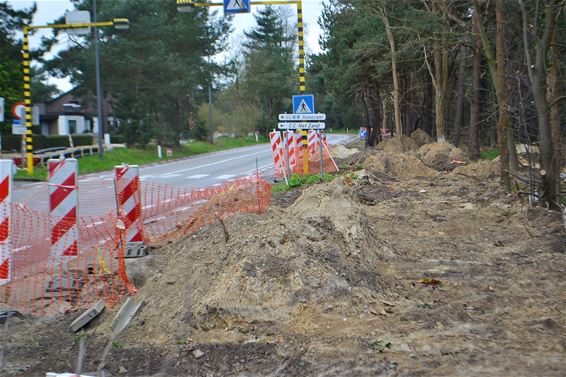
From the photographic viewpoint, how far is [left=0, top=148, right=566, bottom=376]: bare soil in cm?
459

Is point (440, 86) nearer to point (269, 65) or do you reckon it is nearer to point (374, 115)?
point (374, 115)

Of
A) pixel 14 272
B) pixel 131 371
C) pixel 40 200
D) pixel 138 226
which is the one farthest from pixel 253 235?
pixel 40 200

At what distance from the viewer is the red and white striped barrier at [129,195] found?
8.11 m

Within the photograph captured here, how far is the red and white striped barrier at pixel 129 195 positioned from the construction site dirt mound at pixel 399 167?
12.5m

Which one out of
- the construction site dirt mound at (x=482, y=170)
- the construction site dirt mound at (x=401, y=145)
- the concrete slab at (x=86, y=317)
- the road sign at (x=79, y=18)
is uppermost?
the road sign at (x=79, y=18)

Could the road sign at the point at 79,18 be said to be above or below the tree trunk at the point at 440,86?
above

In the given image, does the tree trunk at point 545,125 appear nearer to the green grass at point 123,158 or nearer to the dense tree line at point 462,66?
the dense tree line at point 462,66

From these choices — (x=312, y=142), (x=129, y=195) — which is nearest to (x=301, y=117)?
(x=312, y=142)

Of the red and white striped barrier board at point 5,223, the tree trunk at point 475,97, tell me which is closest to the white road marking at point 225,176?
the tree trunk at point 475,97

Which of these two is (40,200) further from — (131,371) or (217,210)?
(131,371)

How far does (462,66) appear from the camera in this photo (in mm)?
29922

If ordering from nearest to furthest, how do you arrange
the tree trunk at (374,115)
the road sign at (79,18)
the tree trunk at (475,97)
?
the road sign at (79,18)
the tree trunk at (475,97)
the tree trunk at (374,115)

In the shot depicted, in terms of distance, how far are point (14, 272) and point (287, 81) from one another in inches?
2846

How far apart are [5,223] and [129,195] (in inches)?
72.9
